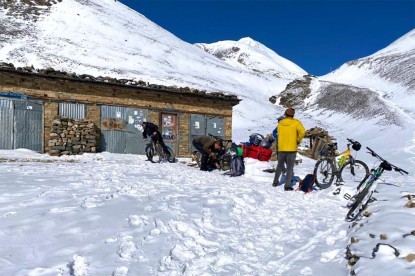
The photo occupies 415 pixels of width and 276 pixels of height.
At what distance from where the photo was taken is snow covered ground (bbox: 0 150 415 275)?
159 inches

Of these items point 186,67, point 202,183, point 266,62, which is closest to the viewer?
point 202,183

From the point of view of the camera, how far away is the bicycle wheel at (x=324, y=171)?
9.21 metres

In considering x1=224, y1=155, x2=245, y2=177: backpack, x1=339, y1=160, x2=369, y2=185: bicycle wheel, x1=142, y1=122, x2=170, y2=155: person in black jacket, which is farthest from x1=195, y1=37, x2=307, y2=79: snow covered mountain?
x1=339, y1=160, x2=369, y2=185: bicycle wheel

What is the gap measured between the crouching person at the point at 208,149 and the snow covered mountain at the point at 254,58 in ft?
344

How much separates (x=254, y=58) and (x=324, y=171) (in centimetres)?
14337

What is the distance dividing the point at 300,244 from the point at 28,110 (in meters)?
13.9

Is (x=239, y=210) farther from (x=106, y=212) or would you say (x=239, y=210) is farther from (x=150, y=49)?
(x=150, y=49)

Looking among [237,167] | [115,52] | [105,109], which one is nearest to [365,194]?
[237,167]

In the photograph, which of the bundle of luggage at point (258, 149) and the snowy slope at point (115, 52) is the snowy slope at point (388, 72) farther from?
the bundle of luggage at point (258, 149)

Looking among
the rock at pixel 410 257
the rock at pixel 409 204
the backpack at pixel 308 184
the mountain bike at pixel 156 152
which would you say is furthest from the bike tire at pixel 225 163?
the rock at pixel 410 257

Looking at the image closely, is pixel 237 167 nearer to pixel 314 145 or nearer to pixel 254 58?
pixel 314 145

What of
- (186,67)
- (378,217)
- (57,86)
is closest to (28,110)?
(57,86)

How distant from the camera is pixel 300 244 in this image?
16.9ft

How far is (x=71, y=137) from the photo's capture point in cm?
1556
